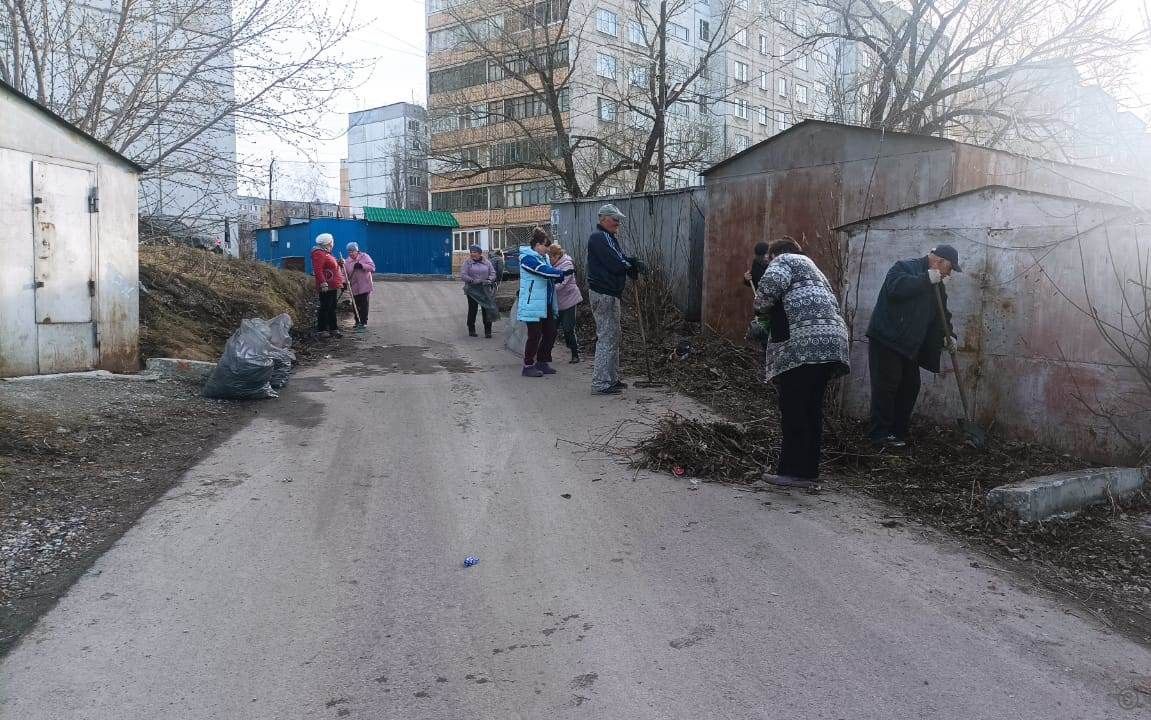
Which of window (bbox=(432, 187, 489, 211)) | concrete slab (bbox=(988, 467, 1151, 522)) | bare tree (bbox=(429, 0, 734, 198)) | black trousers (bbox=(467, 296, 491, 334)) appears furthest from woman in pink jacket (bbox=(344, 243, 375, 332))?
window (bbox=(432, 187, 489, 211))

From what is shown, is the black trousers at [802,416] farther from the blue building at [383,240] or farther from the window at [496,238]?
the window at [496,238]

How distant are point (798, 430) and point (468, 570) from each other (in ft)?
8.29

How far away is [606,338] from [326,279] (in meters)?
6.42

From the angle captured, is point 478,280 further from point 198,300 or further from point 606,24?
point 606,24

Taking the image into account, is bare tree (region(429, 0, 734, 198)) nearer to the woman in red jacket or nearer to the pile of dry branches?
the woman in red jacket

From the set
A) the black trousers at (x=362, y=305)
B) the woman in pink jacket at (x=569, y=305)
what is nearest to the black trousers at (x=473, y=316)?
the black trousers at (x=362, y=305)

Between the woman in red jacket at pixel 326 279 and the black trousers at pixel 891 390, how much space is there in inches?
366

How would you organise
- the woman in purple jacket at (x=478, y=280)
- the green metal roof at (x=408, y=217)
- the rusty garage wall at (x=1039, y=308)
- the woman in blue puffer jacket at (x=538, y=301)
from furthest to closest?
the green metal roof at (x=408, y=217), the woman in purple jacket at (x=478, y=280), the woman in blue puffer jacket at (x=538, y=301), the rusty garage wall at (x=1039, y=308)

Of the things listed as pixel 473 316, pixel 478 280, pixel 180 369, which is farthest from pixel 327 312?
pixel 180 369

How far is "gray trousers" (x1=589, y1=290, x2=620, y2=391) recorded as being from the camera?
8.48 m

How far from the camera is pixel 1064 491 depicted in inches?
187

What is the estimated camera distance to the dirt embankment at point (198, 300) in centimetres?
1014

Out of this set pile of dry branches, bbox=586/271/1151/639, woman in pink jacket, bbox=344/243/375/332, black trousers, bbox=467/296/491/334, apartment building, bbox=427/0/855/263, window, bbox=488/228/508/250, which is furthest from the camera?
window, bbox=488/228/508/250

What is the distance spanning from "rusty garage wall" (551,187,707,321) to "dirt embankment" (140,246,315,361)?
Result: 639 centimetres
